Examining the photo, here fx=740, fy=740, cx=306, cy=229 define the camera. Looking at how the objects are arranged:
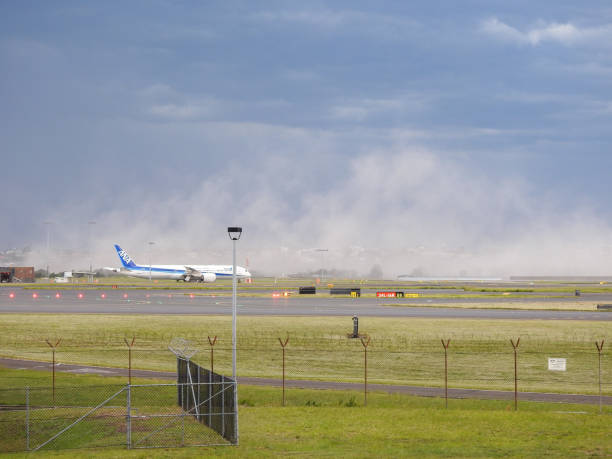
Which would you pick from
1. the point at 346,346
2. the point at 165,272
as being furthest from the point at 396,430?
the point at 165,272

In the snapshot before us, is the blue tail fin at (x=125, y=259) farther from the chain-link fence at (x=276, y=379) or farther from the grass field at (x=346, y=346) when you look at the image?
the chain-link fence at (x=276, y=379)

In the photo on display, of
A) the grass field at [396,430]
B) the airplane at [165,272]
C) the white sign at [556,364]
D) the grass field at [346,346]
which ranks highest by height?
the airplane at [165,272]

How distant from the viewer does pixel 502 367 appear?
140ft

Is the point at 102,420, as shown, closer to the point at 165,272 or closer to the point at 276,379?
the point at 276,379

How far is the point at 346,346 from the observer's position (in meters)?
50.3

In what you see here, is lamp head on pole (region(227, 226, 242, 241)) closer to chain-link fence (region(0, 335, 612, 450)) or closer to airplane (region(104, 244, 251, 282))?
chain-link fence (region(0, 335, 612, 450))

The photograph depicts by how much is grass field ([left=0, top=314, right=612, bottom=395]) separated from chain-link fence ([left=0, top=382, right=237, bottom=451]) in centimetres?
902

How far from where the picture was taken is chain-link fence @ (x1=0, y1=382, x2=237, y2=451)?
2445 cm

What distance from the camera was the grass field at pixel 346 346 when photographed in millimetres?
40281

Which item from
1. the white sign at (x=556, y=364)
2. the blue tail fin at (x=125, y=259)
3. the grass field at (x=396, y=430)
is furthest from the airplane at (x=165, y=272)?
the white sign at (x=556, y=364)

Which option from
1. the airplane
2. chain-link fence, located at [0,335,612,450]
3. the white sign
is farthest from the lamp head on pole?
the airplane

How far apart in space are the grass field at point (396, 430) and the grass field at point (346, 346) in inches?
239

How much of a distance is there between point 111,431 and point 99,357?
21.2 metres

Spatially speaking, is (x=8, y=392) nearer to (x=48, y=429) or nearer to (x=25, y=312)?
(x=48, y=429)
